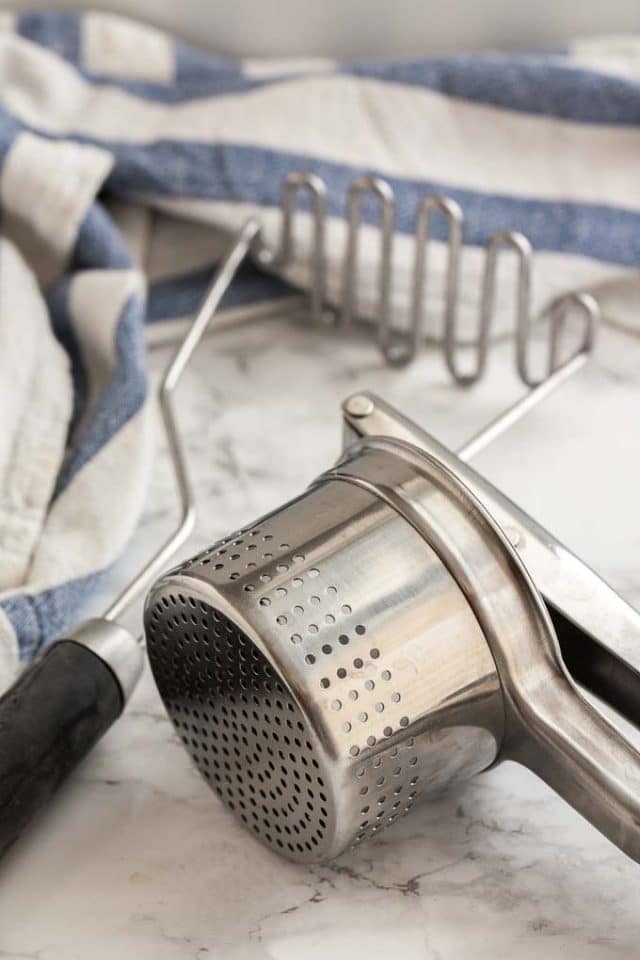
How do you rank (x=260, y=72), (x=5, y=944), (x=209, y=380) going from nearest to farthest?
(x=5, y=944) < (x=209, y=380) < (x=260, y=72)

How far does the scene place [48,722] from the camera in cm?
58

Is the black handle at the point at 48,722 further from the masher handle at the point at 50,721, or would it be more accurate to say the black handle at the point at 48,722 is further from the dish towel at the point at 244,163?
the dish towel at the point at 244,163

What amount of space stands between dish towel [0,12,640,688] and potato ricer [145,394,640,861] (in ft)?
0.98

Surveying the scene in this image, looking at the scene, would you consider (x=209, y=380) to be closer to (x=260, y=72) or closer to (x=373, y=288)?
(x=373, y=288)

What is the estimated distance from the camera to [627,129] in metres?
0.98

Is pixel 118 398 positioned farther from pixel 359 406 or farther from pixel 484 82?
pixel 484 82

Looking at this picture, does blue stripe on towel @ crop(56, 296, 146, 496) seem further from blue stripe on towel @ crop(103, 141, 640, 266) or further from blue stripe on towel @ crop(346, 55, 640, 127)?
blue stripe on towel @ crop(346, 55, 640, 127)

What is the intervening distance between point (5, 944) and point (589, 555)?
363 mm

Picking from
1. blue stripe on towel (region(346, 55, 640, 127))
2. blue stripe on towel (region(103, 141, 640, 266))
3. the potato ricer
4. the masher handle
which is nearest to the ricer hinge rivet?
the potato ricer

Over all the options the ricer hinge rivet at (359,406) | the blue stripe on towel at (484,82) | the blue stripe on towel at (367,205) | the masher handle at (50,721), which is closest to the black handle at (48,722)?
the masher handle at (50,721)

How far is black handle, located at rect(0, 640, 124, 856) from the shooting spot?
0.56 meters

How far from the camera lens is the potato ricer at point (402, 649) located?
516 millimetres

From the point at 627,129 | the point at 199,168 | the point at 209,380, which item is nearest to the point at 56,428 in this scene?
the point at 209,380

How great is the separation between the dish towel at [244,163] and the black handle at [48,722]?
0.80ft
